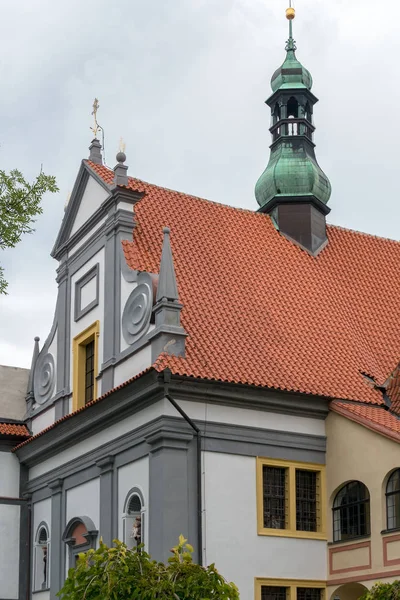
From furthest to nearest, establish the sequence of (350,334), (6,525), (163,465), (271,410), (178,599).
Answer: (6,525)
(350,334)
(271,410)
(163,465)
(178,599)

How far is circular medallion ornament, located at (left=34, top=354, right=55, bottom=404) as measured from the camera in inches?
1112

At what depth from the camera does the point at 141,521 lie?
2219 centimetres

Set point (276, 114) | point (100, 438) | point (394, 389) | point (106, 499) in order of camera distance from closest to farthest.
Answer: point (106, 499), point (100, 438), point (394, 389), point (276, 114)

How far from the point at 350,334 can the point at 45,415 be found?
7.99m

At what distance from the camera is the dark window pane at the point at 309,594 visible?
22406mm

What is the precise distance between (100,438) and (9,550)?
5.26m

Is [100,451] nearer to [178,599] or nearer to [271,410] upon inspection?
[271,410]

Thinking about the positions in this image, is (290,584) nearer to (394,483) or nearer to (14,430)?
(394,483)

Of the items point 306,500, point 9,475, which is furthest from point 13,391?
point 306,500

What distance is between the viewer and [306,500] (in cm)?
2322

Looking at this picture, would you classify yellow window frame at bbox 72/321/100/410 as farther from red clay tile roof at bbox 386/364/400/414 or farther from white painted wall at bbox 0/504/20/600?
red clay tile roof at bbox 386/364/400/414

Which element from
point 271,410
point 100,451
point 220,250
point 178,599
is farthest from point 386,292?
point 178,599

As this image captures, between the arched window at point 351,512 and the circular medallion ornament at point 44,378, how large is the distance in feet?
28.1

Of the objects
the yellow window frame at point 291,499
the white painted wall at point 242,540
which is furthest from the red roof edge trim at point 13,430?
the yellow window frame at point 291,499
